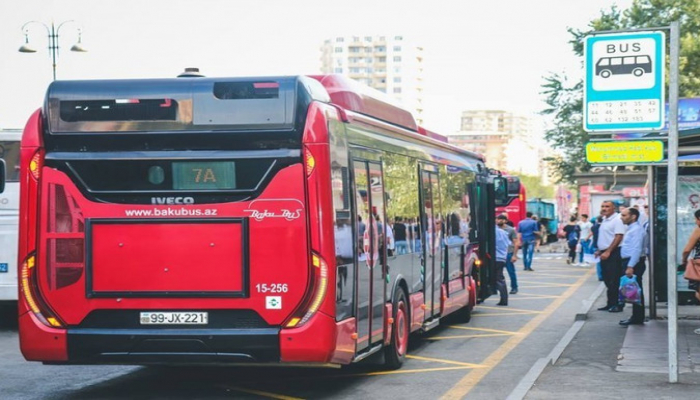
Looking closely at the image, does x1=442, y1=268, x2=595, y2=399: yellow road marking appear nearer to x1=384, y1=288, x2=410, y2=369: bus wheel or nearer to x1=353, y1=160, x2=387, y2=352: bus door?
x1=384, y1=288, x2=410, y2=369: bus wheel

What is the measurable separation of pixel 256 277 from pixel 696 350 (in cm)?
616

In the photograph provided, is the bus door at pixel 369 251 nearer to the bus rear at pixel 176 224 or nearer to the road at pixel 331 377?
the road at pixel 331 377

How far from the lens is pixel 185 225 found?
9.40m

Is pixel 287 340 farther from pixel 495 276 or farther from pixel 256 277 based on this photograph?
pixel 495 276

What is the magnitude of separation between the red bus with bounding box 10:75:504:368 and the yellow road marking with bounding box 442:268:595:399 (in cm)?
129

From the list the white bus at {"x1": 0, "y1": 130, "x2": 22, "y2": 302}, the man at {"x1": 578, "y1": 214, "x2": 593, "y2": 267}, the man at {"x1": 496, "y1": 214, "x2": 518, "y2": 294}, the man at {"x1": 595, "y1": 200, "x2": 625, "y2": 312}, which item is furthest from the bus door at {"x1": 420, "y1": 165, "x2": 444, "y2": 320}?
the man at {"x1": 578, "y1": 214, "x2": 593, "y2": 267}

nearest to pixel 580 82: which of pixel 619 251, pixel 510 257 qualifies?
pixel 510 257

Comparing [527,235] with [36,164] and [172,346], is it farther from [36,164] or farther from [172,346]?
[36,164]

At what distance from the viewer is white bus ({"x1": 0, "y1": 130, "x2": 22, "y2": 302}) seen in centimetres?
1731

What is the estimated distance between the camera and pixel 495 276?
19.8m

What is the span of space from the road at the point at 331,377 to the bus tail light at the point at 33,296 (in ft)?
3.34

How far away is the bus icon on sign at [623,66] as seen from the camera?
34.3ft

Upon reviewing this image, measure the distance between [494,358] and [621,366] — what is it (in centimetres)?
177

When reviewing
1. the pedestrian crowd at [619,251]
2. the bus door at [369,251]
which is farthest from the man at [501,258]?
the bus door at [369,251]
